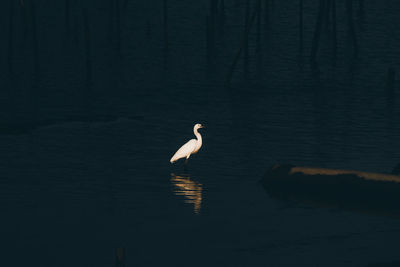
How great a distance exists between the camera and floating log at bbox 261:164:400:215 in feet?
62.9

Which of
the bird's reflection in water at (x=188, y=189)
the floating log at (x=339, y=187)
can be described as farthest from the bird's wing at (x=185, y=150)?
the floating log at (x=339, y=187)

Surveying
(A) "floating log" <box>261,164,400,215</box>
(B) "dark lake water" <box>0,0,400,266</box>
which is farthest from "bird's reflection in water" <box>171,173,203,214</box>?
(A) "floating log" <box>261,164,400,215</box>

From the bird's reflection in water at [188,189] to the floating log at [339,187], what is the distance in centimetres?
164

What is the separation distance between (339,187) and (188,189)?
3.63 metres

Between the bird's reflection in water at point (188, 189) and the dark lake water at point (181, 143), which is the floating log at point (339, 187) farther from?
the bird's reflection in water at point (188, 189)

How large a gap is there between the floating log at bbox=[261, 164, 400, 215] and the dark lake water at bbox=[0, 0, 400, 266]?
12.1 inches

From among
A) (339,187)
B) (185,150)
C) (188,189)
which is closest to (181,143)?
(185,150)

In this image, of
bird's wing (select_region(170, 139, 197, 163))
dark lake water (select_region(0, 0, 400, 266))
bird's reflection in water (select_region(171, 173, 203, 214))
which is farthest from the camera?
bird's wing (select_region(170, 139, 197, 163))

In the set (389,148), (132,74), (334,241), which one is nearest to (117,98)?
(132,74)

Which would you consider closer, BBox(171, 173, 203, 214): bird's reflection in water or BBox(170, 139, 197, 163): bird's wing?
BBox(171, 173, 203, 214): bird's reflection in water

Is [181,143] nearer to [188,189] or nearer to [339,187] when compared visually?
[188,189]

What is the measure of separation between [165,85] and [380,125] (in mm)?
13258

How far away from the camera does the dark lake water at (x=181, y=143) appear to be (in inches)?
679

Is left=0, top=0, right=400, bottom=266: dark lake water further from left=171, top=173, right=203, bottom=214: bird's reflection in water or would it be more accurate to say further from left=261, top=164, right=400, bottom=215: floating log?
left=261, top=164, right=400, bottom=215: floating log
